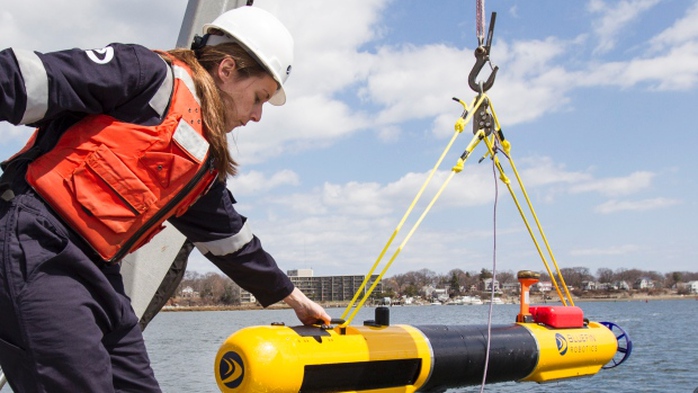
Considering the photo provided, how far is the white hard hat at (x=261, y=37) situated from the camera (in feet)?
6.98

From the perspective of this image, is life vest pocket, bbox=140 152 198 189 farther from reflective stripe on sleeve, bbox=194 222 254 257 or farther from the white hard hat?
reflective stripe on sleeve, bbox=194 222 254 257

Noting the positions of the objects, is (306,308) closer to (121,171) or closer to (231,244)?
(231,244)

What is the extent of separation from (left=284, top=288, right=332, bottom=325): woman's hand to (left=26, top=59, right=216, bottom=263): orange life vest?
1.13 metres

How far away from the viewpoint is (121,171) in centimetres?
180

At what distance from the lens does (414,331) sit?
12.6ft

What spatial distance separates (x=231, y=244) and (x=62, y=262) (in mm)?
992

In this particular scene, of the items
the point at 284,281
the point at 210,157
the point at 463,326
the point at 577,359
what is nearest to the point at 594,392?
the point at 577,359

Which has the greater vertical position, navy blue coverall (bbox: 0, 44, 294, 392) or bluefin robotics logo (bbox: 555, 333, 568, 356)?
navy blue coverall (bbox: 0, 44, 294, 392)

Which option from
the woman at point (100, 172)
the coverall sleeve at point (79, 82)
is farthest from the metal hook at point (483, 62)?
the coverall sleeve at point (79, 82)

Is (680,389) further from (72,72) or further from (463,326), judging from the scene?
(72,72)

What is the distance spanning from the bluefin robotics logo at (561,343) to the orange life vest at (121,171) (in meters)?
3.31

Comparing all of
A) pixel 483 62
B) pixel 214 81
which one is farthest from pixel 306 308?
pixel 483 62

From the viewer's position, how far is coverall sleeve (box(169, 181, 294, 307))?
8.39 feet

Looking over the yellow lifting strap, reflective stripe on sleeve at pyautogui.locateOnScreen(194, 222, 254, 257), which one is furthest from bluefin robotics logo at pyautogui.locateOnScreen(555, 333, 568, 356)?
reflective stripe on sleeve at pyautogui.locateOnScreen(194, 222, 254, 257)
